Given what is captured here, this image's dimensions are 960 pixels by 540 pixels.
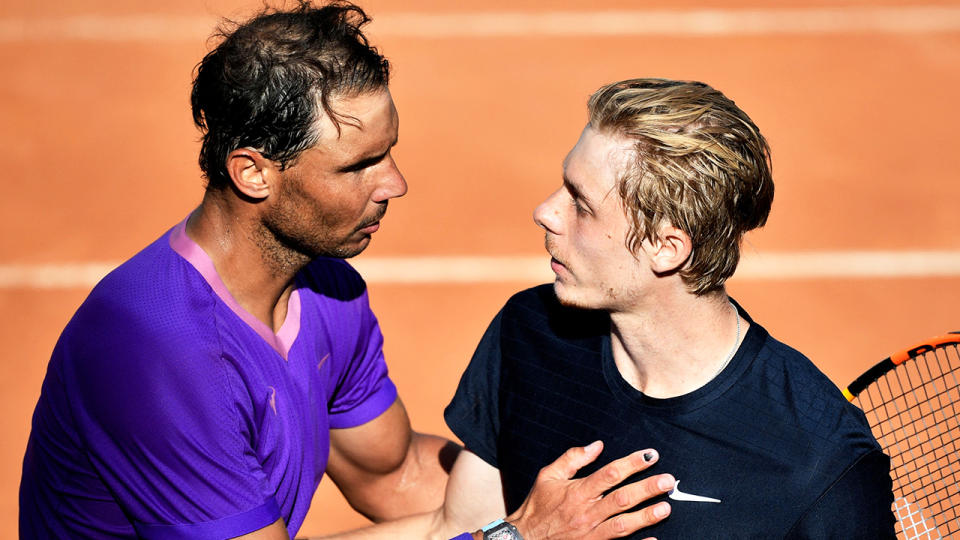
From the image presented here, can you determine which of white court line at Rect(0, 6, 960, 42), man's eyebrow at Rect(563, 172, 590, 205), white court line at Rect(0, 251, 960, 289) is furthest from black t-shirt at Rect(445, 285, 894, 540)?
white court line at Rect(0, 6, 960, 42)

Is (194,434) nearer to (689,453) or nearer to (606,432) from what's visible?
(606,432)

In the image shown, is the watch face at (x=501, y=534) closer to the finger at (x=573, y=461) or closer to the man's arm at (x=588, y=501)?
the man's arm at (x=588, y=501)

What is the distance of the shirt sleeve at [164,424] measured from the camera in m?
3.04

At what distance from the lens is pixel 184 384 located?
3066 mm

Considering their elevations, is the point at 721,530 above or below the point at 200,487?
below

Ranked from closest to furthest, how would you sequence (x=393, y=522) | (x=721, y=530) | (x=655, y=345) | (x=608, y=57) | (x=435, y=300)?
(x=721, y=530), (x=655, y=345), (x=393, y=522), (x=435, y=300), (x=608, y=57)

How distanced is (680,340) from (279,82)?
1416mm

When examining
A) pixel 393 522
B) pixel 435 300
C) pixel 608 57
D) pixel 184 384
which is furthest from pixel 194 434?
pixel 608 57

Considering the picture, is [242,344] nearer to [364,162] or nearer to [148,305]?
[148,305]

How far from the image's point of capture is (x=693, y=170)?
121 inches

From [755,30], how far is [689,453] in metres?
9.64

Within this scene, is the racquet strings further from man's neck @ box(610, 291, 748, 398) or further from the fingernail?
the fingernail

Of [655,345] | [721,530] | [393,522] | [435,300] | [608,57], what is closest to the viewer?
[721,530]

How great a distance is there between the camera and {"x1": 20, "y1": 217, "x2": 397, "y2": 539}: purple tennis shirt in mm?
3053
